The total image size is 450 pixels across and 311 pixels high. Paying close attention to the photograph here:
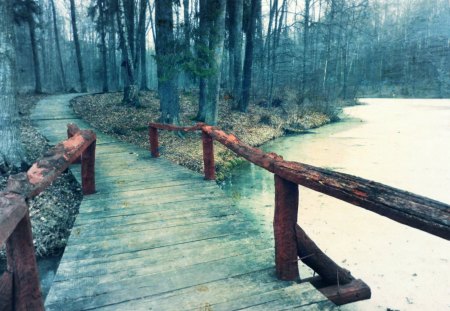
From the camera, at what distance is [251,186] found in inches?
391

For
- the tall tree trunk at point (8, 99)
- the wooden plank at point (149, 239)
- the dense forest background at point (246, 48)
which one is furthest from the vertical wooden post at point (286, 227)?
the dense forest background at point (246, 48)

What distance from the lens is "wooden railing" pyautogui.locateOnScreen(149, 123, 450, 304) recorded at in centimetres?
187

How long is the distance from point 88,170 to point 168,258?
292 centimetres

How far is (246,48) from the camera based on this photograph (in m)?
19.9

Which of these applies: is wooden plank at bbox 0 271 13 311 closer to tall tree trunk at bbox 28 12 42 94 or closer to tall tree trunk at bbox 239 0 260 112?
tall tree trunk at bbox 239 0 260 112

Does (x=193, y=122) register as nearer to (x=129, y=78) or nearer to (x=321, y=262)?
(x=129, y=78)

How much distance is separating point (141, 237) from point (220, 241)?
98cm

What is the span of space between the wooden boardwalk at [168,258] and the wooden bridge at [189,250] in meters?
0.01

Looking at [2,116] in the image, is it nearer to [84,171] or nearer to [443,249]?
[84,171]

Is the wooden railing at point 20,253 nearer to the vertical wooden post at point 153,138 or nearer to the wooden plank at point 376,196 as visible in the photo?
the wooden plank at point 376,196

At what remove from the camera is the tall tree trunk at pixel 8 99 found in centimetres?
633

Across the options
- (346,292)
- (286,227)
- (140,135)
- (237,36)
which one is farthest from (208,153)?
(237,36)

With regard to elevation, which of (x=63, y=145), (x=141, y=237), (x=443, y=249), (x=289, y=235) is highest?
(x=63, y=145)

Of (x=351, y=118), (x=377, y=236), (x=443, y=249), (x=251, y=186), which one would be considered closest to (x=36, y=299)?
(x=377, y=236)
